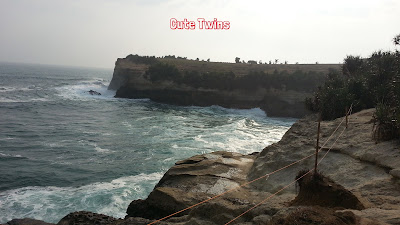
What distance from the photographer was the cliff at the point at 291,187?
5574mm

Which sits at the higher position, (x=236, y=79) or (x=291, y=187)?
(x=236, y=79)

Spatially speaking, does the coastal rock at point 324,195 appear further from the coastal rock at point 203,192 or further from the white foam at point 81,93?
the white foam at point 81,93

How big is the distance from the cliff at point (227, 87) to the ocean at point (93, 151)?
39.2 feet

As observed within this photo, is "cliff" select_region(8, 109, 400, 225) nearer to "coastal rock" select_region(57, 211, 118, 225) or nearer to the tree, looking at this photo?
"coastal rock" select_region(57, 211, 118, 225)

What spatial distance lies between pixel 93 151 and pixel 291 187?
15703mm

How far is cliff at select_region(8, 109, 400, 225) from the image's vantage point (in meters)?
5.57

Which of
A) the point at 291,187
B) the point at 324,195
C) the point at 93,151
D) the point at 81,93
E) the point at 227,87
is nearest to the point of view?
the point at 324,195

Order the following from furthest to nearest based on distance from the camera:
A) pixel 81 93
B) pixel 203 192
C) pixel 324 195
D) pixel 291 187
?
pixel 81 93, pixel 203 192, pixel 291 187, pixel 324 195

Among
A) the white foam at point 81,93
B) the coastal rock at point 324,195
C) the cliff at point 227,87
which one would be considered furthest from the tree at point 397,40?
the white foam at point 81,93

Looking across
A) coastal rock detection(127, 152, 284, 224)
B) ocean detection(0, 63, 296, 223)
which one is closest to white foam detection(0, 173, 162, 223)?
ocean detection(0, 63, 296, 223)

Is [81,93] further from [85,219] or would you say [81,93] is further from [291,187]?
[291,187]

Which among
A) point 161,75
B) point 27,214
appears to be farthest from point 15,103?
point 27,214

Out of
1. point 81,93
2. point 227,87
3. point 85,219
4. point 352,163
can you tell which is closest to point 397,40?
point 352,163

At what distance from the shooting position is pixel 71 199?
43.8 feet
